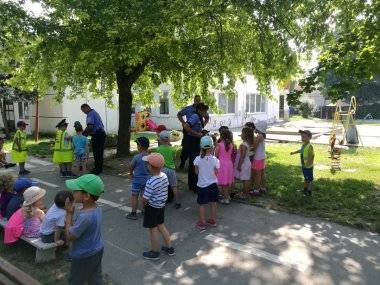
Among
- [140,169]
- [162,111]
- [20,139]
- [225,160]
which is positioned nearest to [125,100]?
[20,139]

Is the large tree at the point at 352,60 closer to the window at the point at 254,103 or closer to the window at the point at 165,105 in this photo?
the window at the point at 165,105

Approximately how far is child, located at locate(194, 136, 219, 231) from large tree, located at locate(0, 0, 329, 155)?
11.9 feet

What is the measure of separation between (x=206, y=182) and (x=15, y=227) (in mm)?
2859

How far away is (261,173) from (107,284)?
4.72 m

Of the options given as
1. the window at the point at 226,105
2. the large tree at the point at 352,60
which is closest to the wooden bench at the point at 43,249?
the large tree at the point at 352,60

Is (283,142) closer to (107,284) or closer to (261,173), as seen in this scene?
(261,173)

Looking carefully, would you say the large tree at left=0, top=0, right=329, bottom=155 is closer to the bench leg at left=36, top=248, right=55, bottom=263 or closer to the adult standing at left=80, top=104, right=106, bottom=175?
the adult standing at left=80, top=104, right=106, bottom=175

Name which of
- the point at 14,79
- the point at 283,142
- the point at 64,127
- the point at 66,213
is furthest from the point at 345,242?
the point at 283,142

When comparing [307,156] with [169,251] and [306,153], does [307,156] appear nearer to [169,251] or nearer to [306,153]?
[306,153]

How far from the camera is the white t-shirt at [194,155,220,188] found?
6.67m

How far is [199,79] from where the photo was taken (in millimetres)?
13359

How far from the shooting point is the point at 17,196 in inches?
240

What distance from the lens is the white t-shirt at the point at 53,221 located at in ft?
17.8

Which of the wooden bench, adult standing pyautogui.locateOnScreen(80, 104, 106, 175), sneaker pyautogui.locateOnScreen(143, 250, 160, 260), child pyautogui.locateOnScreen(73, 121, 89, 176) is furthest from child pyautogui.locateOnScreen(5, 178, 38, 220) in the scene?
child pyautogui.locateOnScreen(73, 121, 89, 176)
